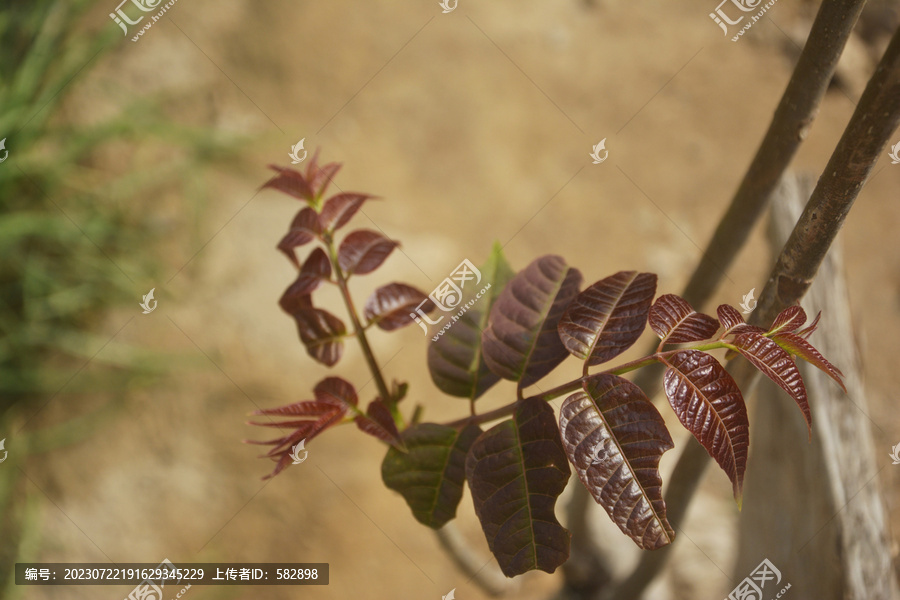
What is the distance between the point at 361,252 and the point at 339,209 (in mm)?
61

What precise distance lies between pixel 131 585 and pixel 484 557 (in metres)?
0.97

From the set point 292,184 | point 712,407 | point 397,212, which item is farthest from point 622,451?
point 397,212

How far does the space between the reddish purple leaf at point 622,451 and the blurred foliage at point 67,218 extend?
5.86 feet

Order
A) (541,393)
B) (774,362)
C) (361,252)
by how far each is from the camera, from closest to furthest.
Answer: (774,362)
(541,393)
(361,252)

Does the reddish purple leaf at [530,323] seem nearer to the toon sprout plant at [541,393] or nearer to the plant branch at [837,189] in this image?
the toon sprout plant at [541,393]

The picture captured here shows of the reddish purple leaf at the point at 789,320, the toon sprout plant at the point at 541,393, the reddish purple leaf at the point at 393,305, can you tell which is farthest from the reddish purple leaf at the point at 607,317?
the reddish purple leaf at the point at 393,305

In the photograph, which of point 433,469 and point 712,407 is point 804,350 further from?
point 433,469

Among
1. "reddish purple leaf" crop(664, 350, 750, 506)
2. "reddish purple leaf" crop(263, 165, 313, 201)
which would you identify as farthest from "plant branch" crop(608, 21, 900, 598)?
"reddish purple leaf" crop(263, 165, 313, 201)

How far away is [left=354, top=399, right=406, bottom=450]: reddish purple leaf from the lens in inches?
26.2

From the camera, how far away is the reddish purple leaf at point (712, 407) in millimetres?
521

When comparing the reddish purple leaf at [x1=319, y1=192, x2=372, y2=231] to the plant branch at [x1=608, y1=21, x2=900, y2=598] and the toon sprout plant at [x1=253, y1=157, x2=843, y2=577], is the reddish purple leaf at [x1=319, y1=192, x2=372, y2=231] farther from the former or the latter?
the plant branch at [x1=608, y1=21, x2=900, y2=598]

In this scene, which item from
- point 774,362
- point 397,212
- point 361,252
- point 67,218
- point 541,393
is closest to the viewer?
point 774,362

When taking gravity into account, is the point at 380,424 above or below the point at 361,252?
below

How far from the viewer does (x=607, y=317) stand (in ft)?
2.04
